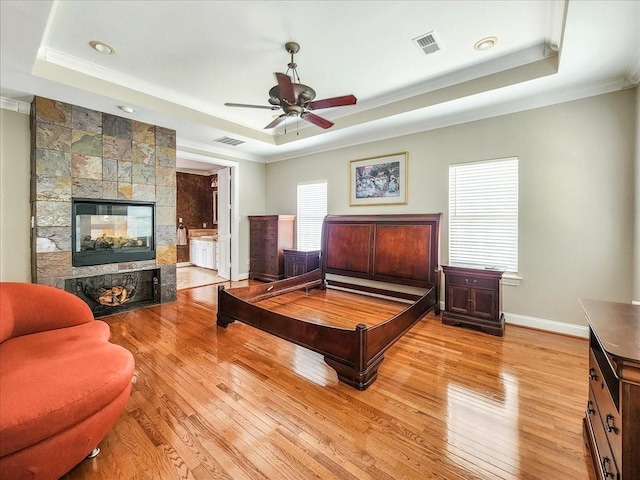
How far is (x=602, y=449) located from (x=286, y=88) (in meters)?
3.14

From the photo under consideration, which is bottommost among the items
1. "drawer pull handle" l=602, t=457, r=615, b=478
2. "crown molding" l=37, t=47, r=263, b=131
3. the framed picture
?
"drawer pull handle" l=602, t=457, r=615, b=478

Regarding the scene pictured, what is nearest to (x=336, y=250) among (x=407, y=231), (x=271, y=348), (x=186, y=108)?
(x=407, y=231)

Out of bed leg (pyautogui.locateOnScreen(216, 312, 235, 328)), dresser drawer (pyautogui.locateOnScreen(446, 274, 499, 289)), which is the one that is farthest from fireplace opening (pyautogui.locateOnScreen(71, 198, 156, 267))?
dresser drawer (pyautogui.locateOnScreen(446, 274, 499, 289))

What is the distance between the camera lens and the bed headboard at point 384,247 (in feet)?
13.6

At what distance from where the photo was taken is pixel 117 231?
413 cm

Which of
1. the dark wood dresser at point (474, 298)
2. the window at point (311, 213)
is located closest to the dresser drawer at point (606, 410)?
the dark wood dresser at point (474, 298)

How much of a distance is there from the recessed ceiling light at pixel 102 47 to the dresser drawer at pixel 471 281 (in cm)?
461

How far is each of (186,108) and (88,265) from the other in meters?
2.57

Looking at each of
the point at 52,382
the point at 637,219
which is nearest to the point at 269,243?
the point at 52,382

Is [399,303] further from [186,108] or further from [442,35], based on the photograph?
[186,108]

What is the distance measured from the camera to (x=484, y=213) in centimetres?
385

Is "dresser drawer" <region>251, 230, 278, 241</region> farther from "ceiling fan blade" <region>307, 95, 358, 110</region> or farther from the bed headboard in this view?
"ceiling fan blade" <region>307, 95, 358, 110</region>

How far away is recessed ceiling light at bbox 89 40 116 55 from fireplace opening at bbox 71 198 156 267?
1.85 meters

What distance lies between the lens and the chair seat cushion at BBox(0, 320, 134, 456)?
3.92ft
